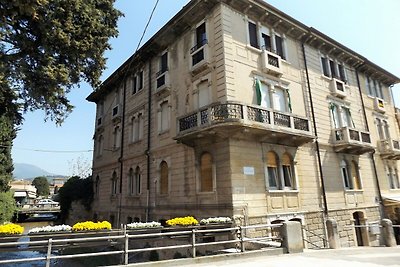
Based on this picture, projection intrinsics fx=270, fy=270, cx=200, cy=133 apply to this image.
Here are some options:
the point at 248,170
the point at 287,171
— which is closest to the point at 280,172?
the point at 287,171

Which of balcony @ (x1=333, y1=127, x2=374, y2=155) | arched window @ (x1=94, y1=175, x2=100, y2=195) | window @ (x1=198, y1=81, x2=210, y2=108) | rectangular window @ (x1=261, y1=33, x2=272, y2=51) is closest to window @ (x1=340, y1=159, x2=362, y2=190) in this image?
balcony @ (x1=333, y1=127, x2=374, y2=155)

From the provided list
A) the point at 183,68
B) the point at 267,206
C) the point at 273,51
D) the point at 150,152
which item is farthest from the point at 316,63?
the point at 150,152

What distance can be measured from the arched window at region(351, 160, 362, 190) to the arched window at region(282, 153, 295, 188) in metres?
6.68

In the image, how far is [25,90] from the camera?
13.1m

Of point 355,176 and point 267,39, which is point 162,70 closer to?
point 267,39

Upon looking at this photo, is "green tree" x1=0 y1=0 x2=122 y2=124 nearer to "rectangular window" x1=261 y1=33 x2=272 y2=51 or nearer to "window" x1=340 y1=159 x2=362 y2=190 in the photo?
"rectangular window" x1=261 y1=33 x2=272 y2=51

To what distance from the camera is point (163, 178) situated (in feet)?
56.3

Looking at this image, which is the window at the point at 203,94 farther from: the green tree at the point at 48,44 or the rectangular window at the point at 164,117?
the green tree at the point at 48,44

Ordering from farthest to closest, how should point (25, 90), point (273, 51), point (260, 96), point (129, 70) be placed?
point (129, 70), point (273, 51), point (260, 96), point (25, 90)

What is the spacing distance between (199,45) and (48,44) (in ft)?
26.0

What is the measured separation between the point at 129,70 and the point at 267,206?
16.4 meters

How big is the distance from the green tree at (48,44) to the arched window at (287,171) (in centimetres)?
1143

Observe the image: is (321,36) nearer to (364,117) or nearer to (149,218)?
(364,117)

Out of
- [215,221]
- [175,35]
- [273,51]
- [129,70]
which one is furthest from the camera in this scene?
[129,70]
